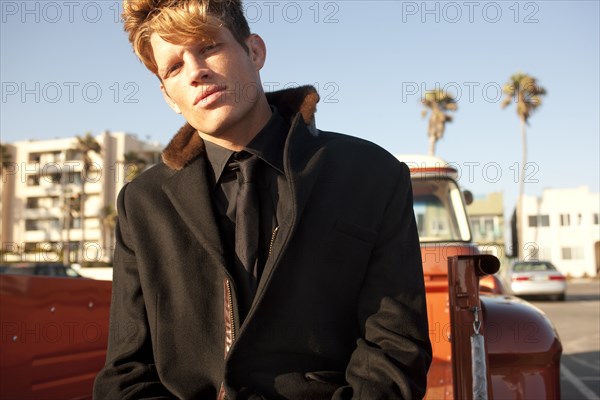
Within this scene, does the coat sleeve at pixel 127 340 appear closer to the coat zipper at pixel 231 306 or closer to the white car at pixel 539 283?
the coat zipper at pixel 231 306

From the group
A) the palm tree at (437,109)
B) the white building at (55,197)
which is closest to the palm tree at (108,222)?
the white building at (55,197)

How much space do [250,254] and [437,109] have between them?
126ft

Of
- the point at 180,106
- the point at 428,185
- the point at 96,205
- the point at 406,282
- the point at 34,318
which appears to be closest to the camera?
the point at 406,282

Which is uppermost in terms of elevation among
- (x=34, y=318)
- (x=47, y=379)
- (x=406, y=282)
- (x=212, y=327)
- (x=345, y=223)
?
(x=345, y=223)

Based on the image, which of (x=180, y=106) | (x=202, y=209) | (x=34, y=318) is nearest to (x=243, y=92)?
(x=180, y=106)

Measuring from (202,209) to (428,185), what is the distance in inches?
193

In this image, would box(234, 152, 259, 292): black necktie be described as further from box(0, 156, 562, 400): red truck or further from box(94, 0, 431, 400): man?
box(0, 156, 562, 400): red truck

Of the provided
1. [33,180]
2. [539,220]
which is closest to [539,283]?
[539,220]

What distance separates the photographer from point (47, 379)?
3.24 metres

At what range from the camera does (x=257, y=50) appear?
1.85 metres

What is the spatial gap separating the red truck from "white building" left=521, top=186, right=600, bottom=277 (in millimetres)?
50898

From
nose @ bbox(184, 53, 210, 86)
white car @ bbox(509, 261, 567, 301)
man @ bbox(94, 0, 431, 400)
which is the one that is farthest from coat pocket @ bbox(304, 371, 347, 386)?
white car @ bbox(509, 261, 567, 301)

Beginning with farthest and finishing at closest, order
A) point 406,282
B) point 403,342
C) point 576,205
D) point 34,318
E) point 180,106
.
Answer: point 576,205
point 34,318
point 180,106
point 406,282
point 403,342

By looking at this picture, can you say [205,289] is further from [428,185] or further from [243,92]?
[428,185]
